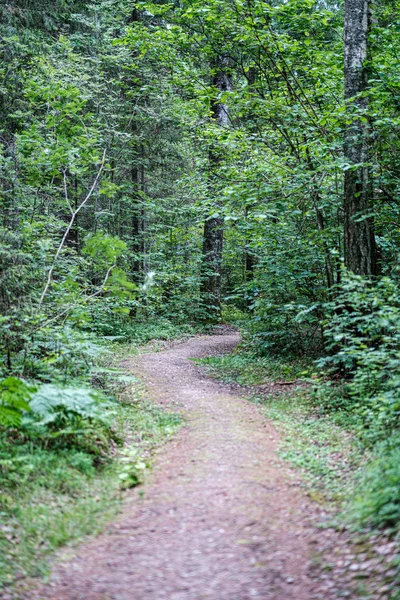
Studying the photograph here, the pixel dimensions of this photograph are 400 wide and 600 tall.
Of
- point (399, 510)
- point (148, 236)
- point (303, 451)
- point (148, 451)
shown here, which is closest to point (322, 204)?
point (303, 451)

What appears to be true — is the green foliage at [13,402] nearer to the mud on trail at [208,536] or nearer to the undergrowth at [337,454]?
the mud on trail at [208,536]

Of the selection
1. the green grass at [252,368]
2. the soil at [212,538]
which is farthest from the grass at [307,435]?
the soil at [212,538]

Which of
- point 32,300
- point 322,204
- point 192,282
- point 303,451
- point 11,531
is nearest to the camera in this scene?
point 11,531

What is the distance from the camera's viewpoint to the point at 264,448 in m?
6.30

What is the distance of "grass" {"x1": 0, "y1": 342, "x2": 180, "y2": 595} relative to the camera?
4055 millimetres

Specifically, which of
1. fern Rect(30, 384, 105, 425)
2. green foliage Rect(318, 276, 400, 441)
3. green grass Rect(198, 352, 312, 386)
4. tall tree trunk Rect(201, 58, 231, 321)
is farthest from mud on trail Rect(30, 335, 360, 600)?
tall tree trunk Rect(201, 58, 231, 321)

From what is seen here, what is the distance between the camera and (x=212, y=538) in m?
4.09

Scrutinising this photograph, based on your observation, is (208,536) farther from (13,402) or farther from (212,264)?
(212,264)

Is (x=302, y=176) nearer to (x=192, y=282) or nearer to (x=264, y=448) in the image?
(x=264, y=448)

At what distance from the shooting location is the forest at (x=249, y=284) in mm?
5117

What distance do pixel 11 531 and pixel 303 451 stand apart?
145 inches

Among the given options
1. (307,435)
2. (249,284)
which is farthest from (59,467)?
(249,284)

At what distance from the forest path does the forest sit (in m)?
0.32

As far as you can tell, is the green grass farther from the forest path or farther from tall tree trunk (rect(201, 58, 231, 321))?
tall tree trunk (rect(201, 58, 231, 321))
